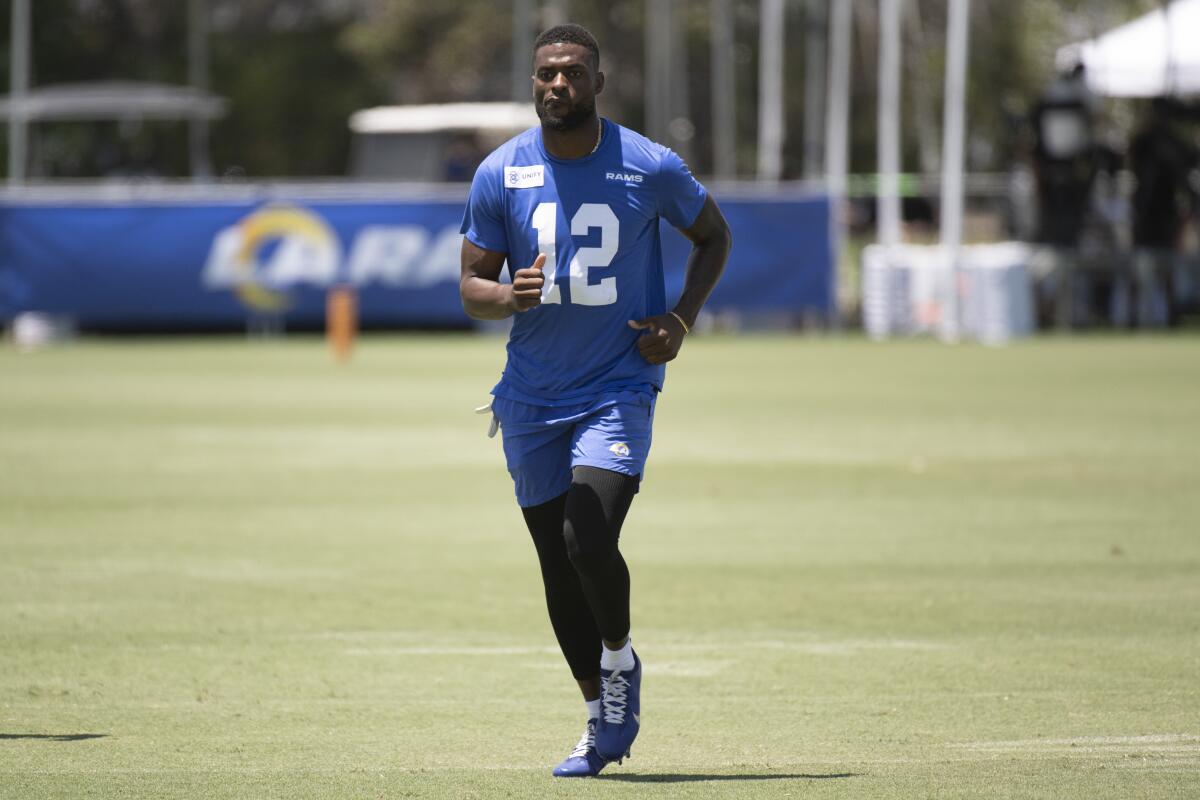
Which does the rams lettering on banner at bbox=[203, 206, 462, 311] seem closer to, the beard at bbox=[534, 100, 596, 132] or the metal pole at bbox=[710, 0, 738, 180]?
the metal pole at bbox=[710, 0, 738, 180]

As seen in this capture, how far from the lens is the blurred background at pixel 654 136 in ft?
104

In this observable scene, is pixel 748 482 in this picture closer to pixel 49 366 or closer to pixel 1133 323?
pixel 49 366

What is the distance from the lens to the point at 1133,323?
3356 centimetres

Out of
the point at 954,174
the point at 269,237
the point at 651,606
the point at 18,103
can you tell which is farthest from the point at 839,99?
the point at 651,606

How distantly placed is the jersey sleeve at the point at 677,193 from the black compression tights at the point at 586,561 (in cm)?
87

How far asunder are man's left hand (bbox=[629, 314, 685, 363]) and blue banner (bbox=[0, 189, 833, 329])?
24.6 metres

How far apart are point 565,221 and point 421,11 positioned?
5906 cm

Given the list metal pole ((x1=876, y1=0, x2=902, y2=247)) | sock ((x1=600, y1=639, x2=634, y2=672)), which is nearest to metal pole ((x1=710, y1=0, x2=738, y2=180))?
metal pole ((x1=876, y1=0, x2=902, y2=247))

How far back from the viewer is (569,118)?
6574 millimetres

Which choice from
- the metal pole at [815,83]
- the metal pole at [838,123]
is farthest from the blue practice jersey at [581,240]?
the metal pole at [815,83]

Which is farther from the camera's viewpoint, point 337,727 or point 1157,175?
point 1157,175

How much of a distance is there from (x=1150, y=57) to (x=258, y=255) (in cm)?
1390

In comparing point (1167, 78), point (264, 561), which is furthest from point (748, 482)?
point (1167, 78)

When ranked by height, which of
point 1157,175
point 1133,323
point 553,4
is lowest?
point 1133,323
